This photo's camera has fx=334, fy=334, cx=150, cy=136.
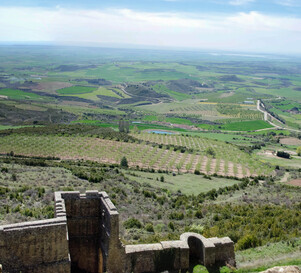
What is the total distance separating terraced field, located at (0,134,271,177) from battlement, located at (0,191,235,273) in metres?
34.8

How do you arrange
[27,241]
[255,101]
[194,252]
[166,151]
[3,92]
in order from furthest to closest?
[255,101], [3,92], [166,151], [194,252], [27,241]

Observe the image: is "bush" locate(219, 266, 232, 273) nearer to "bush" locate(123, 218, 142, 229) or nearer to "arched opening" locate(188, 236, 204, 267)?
"arched opening" locate(188, 236, 204, 267)

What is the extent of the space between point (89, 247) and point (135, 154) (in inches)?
1609

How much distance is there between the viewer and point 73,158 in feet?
169

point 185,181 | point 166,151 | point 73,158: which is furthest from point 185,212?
point 166,151

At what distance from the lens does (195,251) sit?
16.4 m

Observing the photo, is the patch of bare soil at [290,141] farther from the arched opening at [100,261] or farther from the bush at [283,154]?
the arched opening at [100,261]

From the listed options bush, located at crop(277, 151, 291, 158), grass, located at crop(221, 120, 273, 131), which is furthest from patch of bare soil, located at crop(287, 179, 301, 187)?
grass, located at crop(221, 120, 273, 131)

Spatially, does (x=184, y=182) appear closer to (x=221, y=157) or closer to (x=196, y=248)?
(x=221, y=157)

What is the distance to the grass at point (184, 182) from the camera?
37375 mm

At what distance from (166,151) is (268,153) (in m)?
25.6

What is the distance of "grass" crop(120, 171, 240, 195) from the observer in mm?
37375

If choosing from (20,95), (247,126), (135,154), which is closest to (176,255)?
(135,154)

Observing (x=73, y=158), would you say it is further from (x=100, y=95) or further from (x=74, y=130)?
(x=100, y=95)
